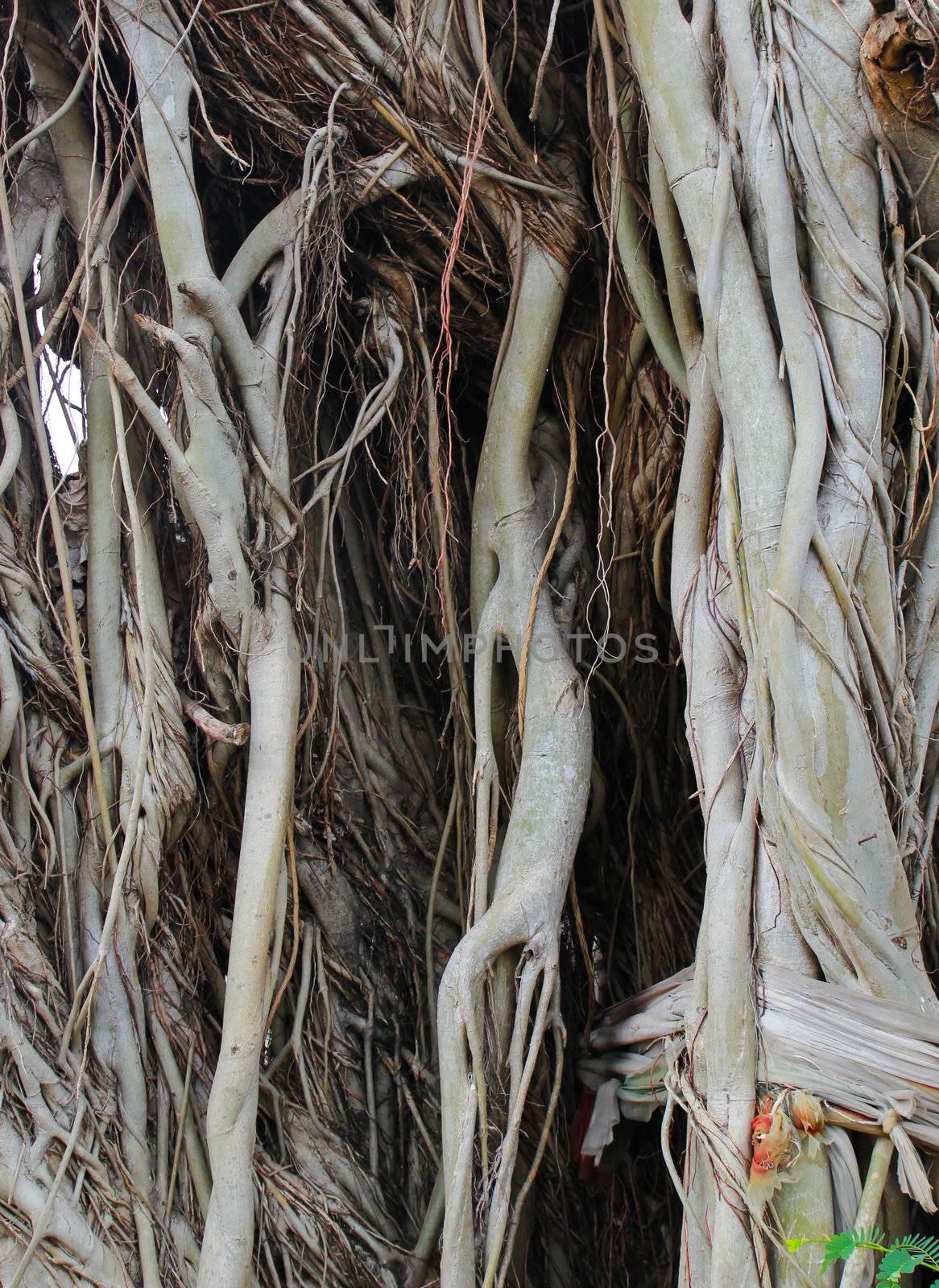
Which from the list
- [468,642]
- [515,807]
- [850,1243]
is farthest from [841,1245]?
[468,642]

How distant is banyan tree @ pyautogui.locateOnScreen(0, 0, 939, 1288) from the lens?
128 cm

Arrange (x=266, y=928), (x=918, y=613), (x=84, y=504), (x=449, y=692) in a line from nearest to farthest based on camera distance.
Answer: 1. (x=918, y=613)
2. (x=266, y=928)
3. (x=84, y=504)
4. (x=449, y=692)

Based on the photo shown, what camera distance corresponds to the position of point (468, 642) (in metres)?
1.95

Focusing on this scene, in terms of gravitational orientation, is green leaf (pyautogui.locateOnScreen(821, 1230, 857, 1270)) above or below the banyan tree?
below

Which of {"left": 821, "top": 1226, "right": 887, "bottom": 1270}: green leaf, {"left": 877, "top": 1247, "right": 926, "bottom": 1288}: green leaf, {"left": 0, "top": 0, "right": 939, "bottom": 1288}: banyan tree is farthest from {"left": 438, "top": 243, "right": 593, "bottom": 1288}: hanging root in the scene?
{"left": 877, "top": 1247, "right": 926, "bottom": 1288}: green leaf

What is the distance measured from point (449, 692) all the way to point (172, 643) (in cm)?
50

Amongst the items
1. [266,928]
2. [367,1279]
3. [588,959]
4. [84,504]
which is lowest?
[367,1279]

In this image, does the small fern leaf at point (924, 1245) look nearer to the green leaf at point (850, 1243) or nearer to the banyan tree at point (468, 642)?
the green leaf at point (850, 1243)

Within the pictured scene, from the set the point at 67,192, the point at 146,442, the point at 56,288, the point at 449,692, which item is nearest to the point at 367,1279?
the point at 449,692

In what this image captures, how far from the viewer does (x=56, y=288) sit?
1885mm

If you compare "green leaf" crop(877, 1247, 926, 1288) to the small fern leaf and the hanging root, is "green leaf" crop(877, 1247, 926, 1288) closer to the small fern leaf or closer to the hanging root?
the small fern leaf

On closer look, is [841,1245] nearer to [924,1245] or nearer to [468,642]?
[924,1245]

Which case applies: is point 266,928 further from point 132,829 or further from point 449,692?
point 449,692

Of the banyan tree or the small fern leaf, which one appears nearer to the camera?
the small fern leaf
